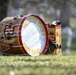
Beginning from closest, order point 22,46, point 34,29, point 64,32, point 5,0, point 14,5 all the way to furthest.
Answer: point 22,46
point 34,29
point 5,0
point 14,5
point 64,32

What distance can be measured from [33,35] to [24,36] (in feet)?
1.11

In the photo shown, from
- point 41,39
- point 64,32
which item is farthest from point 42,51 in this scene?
point 64,32

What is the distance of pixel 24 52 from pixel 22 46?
177 mm

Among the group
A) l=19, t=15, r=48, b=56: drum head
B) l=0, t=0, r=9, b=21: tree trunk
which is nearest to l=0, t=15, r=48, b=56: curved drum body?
l=19, t=15, r=48, b=56: drum head

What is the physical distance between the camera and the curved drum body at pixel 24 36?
29.7 ft

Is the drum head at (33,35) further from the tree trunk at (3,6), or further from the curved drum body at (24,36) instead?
the tree trunk at (3,6)

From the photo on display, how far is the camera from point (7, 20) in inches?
376

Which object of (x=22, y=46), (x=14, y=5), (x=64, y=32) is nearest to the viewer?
(x=22, y=46)

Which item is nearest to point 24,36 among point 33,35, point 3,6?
point 33,35

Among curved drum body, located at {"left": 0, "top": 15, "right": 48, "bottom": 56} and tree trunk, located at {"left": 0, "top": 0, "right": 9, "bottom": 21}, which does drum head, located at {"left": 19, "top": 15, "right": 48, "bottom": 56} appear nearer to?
curved drum body, located at {"left": 0, "top": 15, "right": 48, "bottom": 56}

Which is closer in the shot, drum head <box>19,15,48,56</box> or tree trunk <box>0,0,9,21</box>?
drum head <box>19,15,48,56</box>

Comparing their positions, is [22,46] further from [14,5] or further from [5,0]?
[14,5]

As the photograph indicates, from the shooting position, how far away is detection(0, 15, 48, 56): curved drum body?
29.7 feet

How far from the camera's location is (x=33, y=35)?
9.49m
